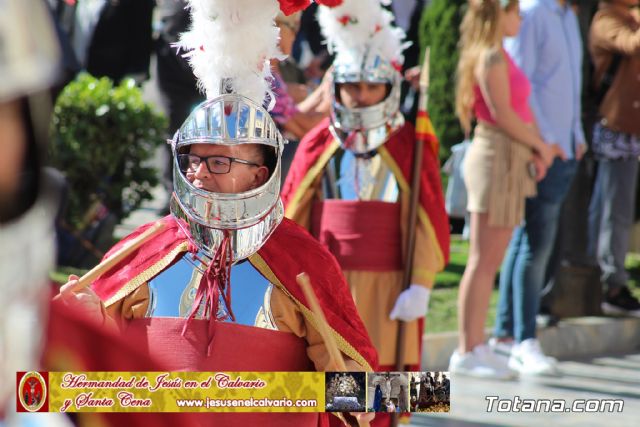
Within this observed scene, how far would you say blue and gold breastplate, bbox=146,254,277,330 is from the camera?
10.7 feet

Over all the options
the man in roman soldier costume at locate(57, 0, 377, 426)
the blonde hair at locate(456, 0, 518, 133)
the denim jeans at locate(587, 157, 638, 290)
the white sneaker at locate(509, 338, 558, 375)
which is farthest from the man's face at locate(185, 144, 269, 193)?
the denim jeans at locate(587, 157, 638, 290)

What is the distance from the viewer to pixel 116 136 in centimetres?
767

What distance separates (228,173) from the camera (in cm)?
331

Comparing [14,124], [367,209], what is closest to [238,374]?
[14,124]

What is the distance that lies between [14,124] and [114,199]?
22.1 feet

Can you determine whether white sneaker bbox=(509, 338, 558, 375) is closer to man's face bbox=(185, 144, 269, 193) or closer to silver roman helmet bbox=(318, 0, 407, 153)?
silver roman helmet bbox=(318, 0, 407, 153)

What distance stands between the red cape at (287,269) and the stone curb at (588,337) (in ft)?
12.8

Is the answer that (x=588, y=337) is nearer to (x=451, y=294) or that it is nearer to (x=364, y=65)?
(x=451, y=294)

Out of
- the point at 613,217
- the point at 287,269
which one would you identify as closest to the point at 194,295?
the point at 287,269

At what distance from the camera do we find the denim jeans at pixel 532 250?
6914 millimetres

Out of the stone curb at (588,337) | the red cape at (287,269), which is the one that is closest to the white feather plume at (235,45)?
the red cape at (287,269)

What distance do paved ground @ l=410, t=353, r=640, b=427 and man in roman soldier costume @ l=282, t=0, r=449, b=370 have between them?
0.88 metres

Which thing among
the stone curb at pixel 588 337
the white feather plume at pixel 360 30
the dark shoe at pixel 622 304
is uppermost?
the white feather plume at pixel 360 30

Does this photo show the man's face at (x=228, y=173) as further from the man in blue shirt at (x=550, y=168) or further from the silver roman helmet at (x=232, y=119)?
the man in blue shirt at (x=550, y=168)
